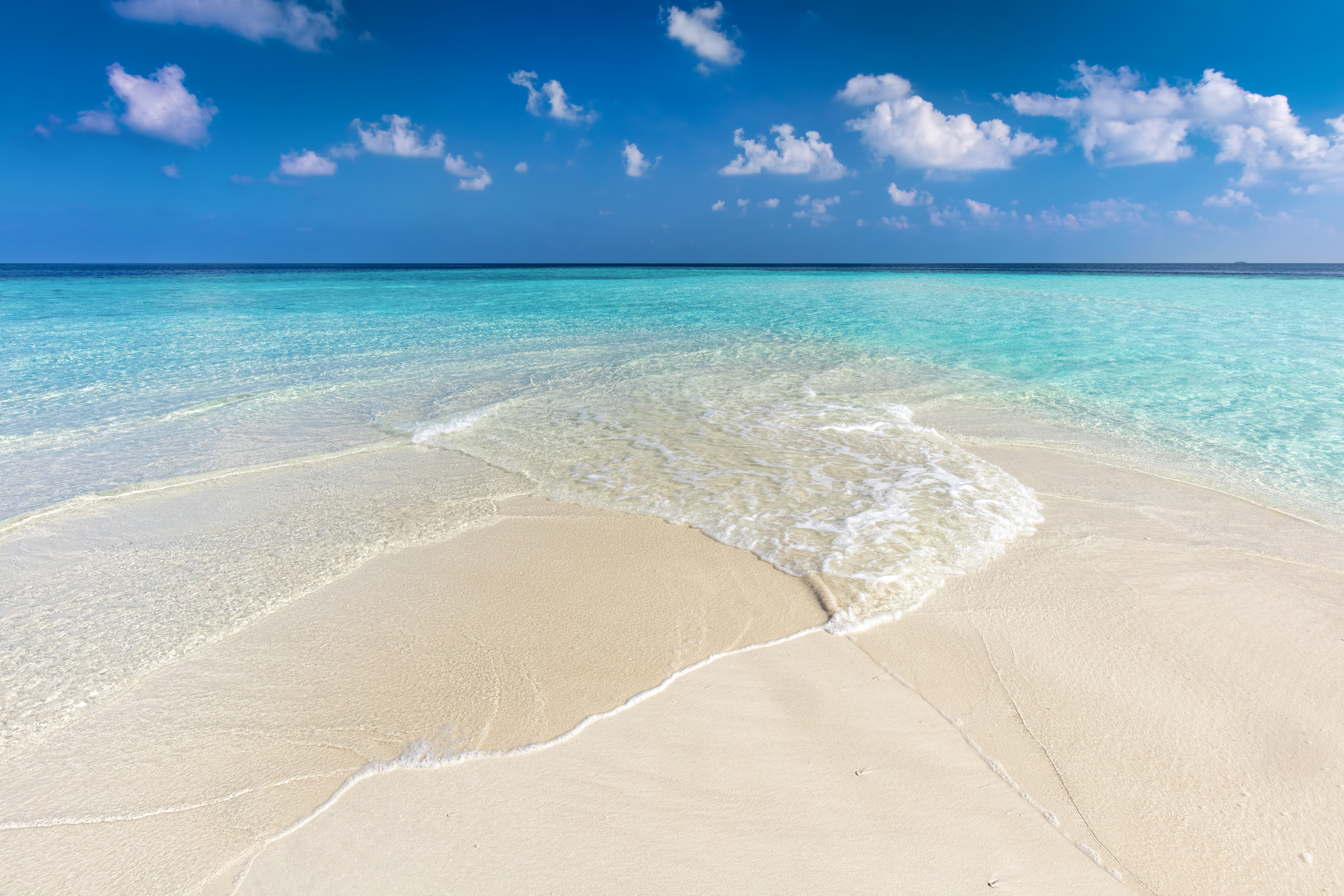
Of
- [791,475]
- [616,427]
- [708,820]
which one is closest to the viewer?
[708,820]

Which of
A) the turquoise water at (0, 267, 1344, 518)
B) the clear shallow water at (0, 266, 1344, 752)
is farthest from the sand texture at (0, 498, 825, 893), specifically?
the turquoise water at (0, 267, 1344, 518)

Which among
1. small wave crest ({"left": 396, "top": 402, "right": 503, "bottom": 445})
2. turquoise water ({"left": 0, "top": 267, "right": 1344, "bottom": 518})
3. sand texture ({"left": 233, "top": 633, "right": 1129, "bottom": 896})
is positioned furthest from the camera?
small wave crest ({"left": 396, "top": 402, "right": 503, "bottom": 445})

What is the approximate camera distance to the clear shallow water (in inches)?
148

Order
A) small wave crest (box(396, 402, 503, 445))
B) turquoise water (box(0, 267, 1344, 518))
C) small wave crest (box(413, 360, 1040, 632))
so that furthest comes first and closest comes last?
small wave crest (box(396, 402, 503, 445)) < turquoise water (box(0, 267, 1344, 518)) < small wave crest (box(413, 360, 1040, 632))

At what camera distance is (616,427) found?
6.94 meters

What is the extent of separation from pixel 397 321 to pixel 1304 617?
756 inches

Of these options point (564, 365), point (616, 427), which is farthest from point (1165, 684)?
point (564, 365)

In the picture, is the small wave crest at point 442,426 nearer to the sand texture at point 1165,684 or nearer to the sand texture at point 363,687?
the sand texture at point 363,687

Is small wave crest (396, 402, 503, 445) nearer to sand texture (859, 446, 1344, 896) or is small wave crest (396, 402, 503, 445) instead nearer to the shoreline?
the shoreline

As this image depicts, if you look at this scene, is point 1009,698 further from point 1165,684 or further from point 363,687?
point 363,687

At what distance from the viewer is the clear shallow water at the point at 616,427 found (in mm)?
3770

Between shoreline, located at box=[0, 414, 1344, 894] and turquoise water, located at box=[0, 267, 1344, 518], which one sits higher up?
turquoise water, located at box=[0, 267, 1344, 518]

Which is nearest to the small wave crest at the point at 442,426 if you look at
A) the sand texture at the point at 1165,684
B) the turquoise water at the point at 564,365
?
the turquoise water at the point at 564,365

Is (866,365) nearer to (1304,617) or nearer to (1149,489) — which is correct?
(1149,489)
